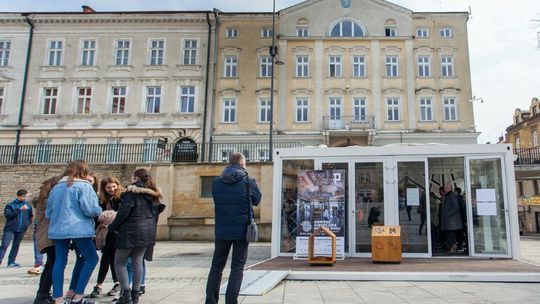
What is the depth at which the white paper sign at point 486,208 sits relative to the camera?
1039 centimetres

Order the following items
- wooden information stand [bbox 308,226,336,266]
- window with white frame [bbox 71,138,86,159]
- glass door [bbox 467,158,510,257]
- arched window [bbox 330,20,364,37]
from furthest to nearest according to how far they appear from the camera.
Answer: arched window [bbox 330,20,364,37], window with white frame [bbox 71,138,86,159], glass door [bbox 467,158,510,257], wooden information stand [bbox 308,226,336,266]

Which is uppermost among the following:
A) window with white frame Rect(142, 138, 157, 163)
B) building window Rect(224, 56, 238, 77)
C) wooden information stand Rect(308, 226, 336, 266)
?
building window Rect(224, 56, 238, 77)

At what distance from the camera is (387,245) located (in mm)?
9484

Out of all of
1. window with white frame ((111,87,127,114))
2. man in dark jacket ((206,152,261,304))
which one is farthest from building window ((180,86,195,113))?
man in dark jacket ((206,152,261,304))

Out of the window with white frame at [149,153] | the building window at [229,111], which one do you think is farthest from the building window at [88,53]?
the window with white frame at [149,153]

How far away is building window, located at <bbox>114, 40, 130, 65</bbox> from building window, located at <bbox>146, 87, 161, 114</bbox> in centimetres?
292

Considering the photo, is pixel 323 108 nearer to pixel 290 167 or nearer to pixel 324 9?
pixel 324 9

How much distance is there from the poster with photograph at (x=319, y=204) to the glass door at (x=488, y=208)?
3271mm

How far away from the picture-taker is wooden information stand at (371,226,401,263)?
9.41 metres

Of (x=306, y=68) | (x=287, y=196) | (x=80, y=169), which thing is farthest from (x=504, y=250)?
(x=306, y=68)

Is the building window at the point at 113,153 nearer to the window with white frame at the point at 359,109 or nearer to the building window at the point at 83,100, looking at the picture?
the building window at the point at 83,100

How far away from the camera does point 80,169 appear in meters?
5.61

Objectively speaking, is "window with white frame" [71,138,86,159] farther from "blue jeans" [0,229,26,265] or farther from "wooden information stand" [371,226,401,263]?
"wooden information stand" [371,226,401,263]

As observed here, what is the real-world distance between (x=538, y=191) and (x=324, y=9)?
2884 cm
